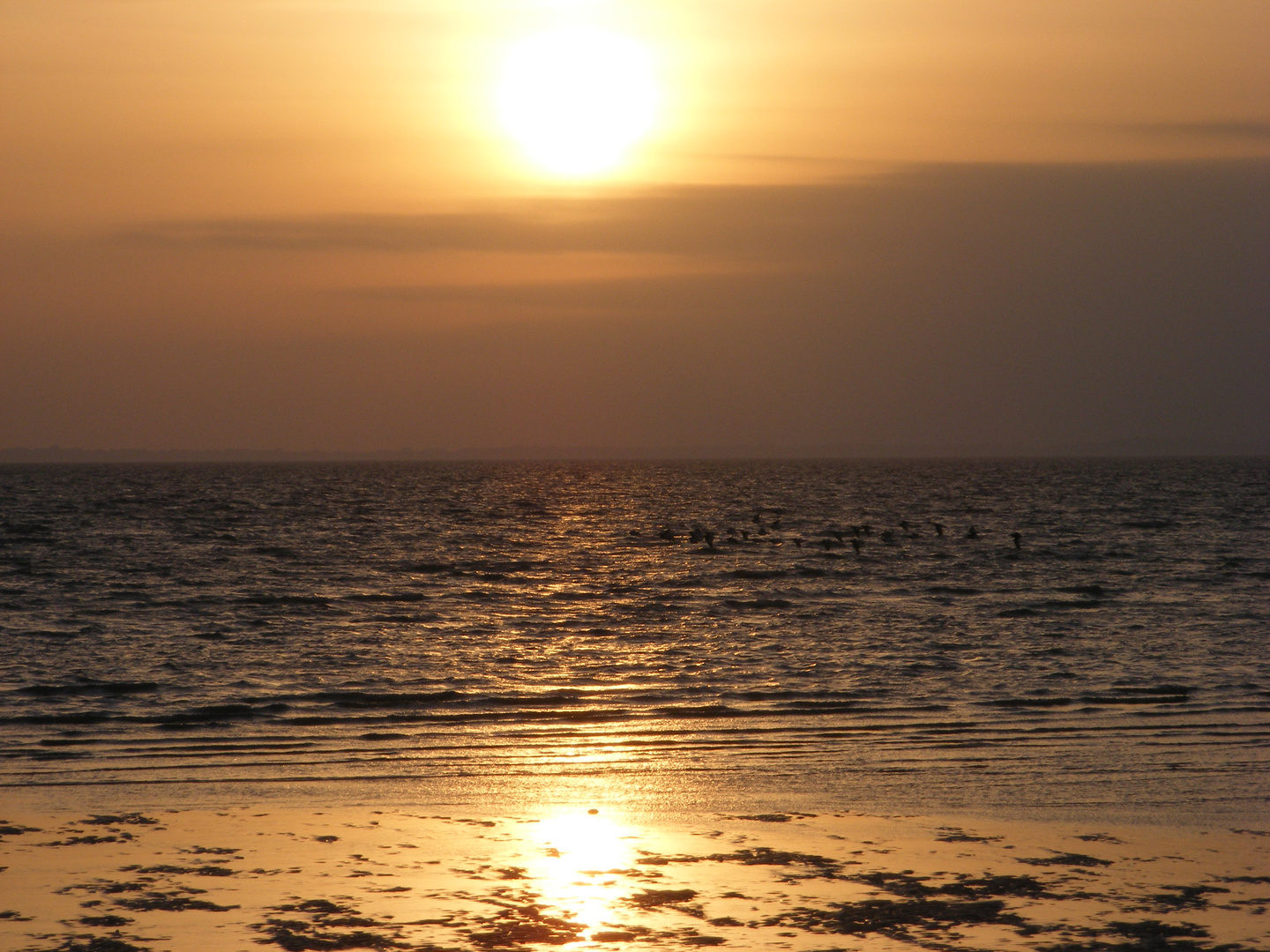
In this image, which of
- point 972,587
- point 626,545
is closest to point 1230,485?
point 626,545

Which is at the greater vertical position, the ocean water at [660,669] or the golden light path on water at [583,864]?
the ocean water at [660,669]

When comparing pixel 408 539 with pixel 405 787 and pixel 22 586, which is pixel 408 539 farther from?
pixel 405 787

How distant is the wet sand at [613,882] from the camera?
7805mm

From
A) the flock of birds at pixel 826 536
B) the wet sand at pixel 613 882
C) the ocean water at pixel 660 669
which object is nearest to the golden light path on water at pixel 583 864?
the wet sand at pixel 613 882

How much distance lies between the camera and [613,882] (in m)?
8.98

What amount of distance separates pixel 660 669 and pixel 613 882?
494 inches

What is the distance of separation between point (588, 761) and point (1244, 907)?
690 centimetres

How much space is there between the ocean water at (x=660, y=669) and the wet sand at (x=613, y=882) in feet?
4.24

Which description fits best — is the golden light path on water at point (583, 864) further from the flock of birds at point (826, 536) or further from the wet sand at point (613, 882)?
the flock of birds at point (826, 536)

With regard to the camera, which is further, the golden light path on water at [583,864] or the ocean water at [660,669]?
the ocean water at [660,669]

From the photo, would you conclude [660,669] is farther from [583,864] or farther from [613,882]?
[613,882]

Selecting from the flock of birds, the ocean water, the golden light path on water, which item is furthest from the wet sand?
the flock of birds

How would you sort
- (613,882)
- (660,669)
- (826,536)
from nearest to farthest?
(613,882), (660,669), (826,536)

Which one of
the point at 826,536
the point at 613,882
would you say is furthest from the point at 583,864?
the point at 826,536
